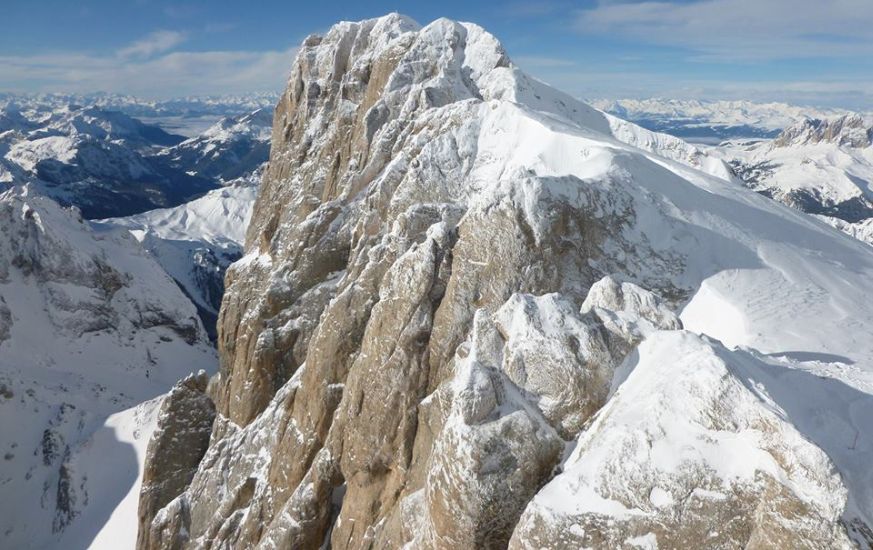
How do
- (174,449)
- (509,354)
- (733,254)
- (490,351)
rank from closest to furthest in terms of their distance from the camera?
(509,354) → (490,351) → (733,254) → (174,449)

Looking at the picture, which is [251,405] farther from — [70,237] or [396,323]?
[70,237]

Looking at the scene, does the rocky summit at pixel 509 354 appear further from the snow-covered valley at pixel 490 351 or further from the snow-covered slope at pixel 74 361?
the snow-covered slope at pixel 74 361

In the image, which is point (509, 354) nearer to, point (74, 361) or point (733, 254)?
point (733, 254)

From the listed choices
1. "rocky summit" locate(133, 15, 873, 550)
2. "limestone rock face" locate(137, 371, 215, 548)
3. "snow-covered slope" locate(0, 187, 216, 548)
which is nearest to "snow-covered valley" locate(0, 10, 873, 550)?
"rocky summit" locate(133, 15, 873, 550)

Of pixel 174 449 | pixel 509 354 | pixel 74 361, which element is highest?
pixel 509 354

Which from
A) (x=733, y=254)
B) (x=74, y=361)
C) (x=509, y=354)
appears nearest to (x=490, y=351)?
(x=509, y=354)

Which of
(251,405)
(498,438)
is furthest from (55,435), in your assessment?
(498,438)
